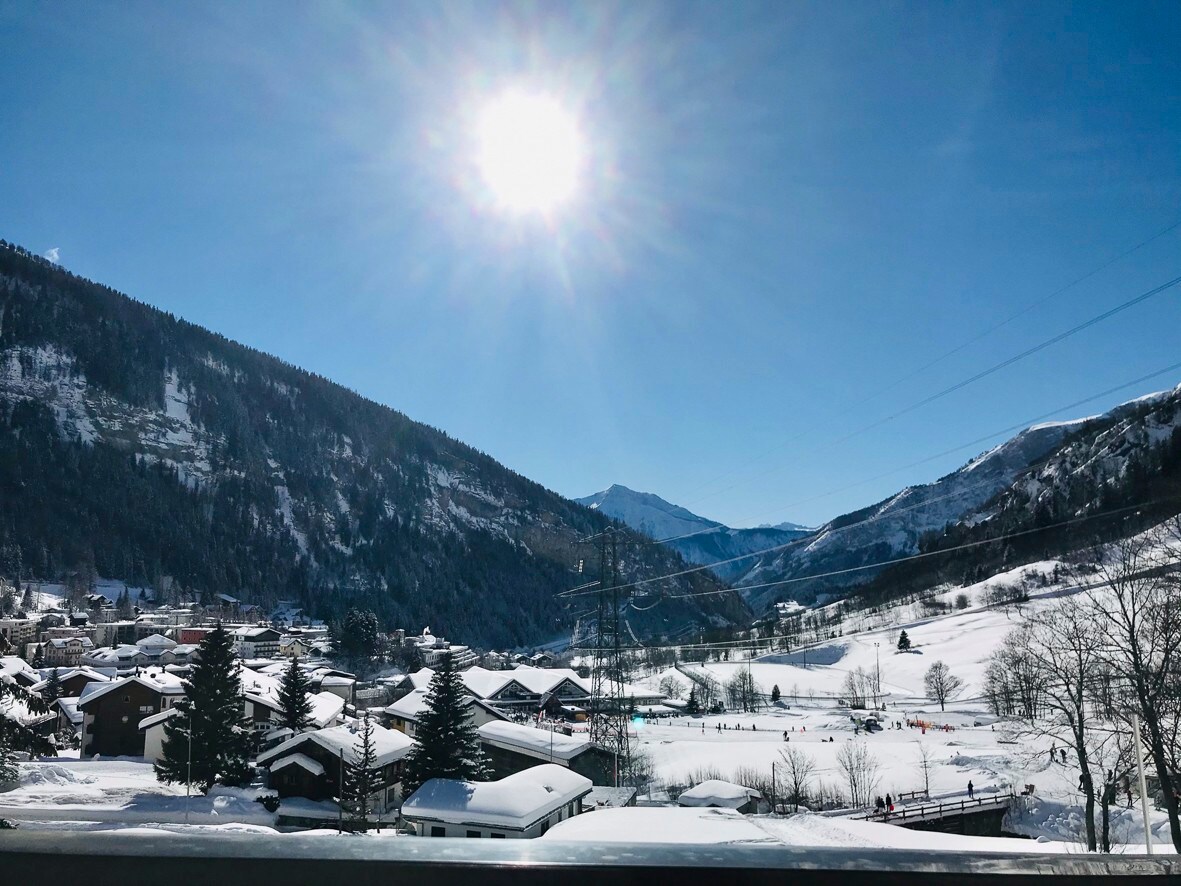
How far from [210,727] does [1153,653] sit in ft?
87.5

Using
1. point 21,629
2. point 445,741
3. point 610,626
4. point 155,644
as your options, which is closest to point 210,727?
point 445,741

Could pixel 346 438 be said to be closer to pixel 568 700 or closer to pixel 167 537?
pixel 167 537

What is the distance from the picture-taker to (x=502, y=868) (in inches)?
40.7

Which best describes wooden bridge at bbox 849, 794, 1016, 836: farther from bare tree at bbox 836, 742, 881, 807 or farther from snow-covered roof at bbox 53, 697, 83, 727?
snow-covered roof at bbox 53, 697, 83, 727

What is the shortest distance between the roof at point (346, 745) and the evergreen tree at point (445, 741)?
2.41 m

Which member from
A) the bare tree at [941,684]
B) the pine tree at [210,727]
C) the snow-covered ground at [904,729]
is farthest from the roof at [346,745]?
the bare tree at [941,684]

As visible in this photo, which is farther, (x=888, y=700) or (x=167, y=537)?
(x=167, y=537)

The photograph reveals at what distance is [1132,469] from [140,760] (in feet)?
405

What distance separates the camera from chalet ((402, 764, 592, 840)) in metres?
15.7

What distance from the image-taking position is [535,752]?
2608cm

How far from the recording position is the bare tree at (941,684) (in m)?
59.3

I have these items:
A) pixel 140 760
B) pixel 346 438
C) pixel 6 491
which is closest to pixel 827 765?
pixel 140 760

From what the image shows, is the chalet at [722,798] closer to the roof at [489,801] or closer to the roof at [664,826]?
the roof at [489,801]

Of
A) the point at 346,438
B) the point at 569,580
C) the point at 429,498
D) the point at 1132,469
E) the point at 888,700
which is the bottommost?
the point at 888,700
